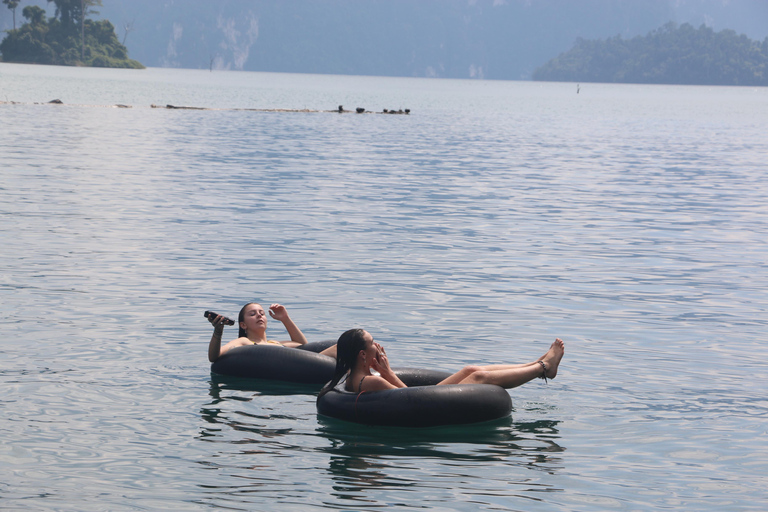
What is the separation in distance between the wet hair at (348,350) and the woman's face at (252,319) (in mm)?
2426

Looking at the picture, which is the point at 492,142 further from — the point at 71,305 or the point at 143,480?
the point at 143,480

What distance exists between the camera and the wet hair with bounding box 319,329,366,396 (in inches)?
450

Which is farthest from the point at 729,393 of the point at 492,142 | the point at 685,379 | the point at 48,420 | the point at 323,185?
the point at 492,142

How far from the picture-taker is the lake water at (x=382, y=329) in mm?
9992

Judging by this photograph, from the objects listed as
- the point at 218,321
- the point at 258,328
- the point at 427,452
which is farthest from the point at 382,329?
the point at 427,452

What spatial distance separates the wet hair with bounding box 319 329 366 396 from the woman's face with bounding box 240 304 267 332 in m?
2.43

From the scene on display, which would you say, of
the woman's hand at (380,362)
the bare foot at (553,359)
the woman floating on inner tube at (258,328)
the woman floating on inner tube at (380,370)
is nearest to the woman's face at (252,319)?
the woman floating on inner tube at (258,328)

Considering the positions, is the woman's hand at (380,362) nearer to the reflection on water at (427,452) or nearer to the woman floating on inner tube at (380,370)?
the woman floating on inner tube at (380,370)

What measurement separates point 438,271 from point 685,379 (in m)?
7.82

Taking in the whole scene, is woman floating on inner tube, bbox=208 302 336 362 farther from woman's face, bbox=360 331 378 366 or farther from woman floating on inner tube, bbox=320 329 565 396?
woman's face, bbox=360 331 378 366

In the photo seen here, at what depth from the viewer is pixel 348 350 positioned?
11516mm

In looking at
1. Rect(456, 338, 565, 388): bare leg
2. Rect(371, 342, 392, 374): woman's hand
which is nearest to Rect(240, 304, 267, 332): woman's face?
Rect(371, 342, 392, 374): woman's hand

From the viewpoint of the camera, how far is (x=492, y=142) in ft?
217

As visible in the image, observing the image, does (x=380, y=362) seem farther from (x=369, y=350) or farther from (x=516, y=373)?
(x=516, y=373)
